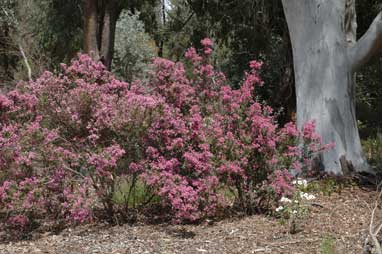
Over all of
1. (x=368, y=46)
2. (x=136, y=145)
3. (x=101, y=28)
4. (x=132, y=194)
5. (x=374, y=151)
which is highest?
(x=101, y=28)

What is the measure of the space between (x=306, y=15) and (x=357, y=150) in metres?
1.93

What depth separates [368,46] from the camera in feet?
25.5

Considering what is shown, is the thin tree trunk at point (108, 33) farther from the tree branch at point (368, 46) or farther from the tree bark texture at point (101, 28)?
the tree branch at point (368, 46)

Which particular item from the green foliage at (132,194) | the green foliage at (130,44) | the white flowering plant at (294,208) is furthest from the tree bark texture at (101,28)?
the green foliage at (130,44)

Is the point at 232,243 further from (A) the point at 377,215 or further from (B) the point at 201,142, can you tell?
(A) the point at 377,215

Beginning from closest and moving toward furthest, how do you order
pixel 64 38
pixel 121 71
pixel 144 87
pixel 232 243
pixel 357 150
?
pixel 232 243
pixel 144 87
pixel 357 150
pixel 64 38
pixel 121 71

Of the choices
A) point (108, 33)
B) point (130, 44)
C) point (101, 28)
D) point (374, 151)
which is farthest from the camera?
point (130, 44)

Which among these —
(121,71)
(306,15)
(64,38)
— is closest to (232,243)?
(306,15)

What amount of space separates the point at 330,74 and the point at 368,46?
0.60 meters

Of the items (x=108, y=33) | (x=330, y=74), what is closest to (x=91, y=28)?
(x=108, y=33)

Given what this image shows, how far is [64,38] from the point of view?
18.8m

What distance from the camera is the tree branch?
7.54 metres

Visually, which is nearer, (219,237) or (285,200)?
(219,237)

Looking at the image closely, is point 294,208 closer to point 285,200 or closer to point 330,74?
point 285,200
